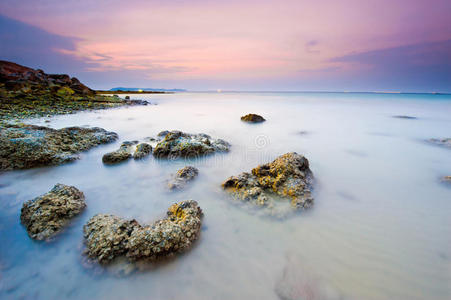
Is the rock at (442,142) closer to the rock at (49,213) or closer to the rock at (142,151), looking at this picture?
the rock at (142,151)

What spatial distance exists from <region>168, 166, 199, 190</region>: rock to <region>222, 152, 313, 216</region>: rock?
0.72m

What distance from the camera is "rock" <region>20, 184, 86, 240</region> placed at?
83.6 inches

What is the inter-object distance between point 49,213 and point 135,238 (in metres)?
1.27

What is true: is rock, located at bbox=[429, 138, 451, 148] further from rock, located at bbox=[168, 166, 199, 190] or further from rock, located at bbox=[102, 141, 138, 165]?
rock, located at bbox=[102, 141, 138, 165]

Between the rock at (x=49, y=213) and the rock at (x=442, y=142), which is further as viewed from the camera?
the rock at (x=442, y=142)

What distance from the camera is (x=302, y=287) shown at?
168cm

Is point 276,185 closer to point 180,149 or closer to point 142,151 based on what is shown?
point 180,149

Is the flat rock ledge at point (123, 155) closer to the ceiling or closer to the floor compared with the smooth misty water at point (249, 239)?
closer to the ceiling

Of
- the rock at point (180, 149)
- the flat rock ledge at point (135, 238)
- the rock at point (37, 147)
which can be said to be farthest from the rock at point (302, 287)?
the rock at point (37, 147)

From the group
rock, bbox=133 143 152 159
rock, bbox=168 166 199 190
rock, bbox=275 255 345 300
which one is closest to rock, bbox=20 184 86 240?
rock, bbox=168 166 199 190

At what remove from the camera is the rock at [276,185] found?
2717 millimetres

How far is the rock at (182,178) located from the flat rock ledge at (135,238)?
1116 mm

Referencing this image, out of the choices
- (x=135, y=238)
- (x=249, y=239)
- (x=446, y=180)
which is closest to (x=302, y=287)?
(x=249, y=239)

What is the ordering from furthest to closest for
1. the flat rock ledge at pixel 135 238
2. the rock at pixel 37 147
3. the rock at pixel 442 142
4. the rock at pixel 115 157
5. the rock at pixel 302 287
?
1. the rock at pixel 442 142
2. the rock at pixel 115 157
3. the rock at pixel 37 147
4. the flat rock ledge at pixel 135 238
5. the rock at pixel 302 287
